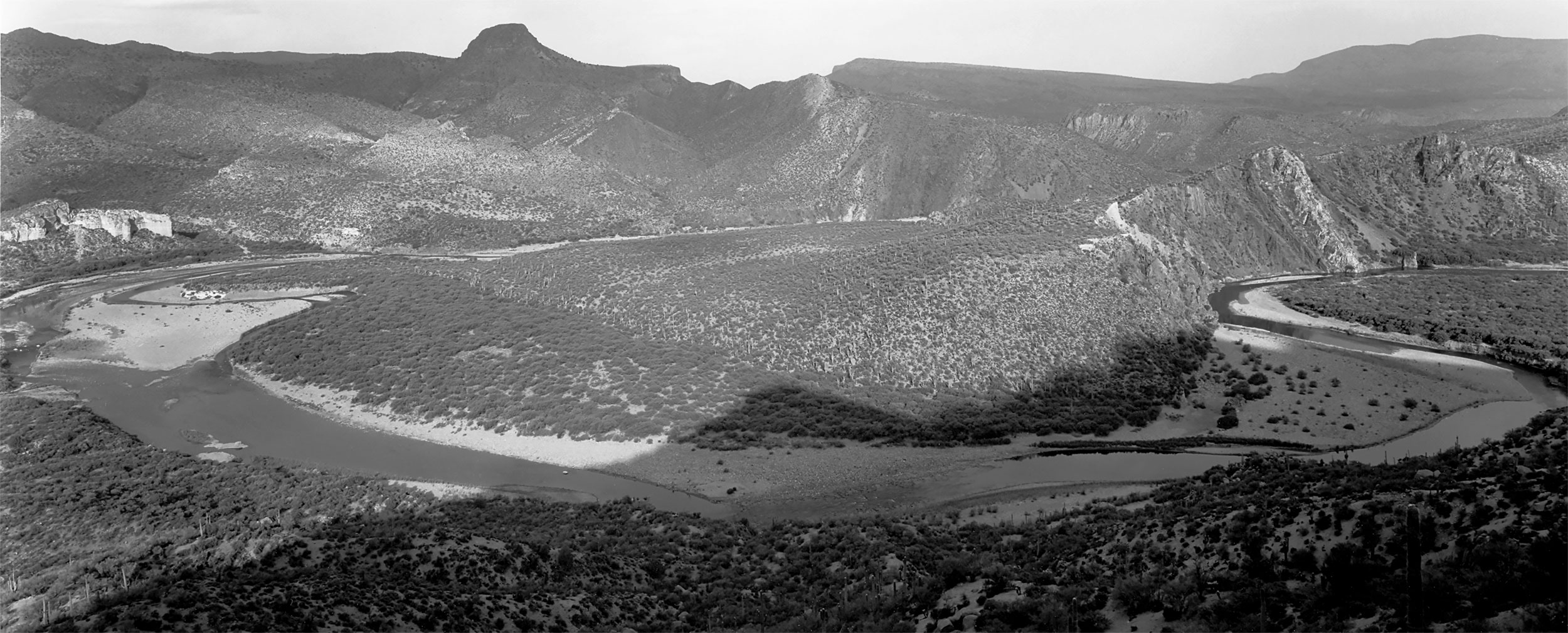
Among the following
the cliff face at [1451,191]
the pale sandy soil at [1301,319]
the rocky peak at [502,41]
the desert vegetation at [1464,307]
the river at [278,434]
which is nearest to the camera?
the river at [278,434]

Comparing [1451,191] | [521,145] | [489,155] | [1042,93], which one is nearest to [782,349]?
[489,155]

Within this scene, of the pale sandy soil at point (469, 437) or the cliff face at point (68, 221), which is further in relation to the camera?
the cliff face at point (68, 221)

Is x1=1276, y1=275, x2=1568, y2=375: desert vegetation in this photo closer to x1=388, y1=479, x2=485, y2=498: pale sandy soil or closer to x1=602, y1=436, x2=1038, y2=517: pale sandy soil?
x1=602, y1=436, x2=1038, y2=517: pale sandy soil

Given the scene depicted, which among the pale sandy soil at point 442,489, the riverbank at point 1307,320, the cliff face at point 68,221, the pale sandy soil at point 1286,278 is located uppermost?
the cliff face at point 68,221

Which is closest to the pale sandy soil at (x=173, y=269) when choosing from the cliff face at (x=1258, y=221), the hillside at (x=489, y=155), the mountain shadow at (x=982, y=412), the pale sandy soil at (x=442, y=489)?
the hillside at (x=489, y=155)

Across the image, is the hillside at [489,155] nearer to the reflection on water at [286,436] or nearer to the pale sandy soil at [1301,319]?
the pale sandy soil at [1301,319]
